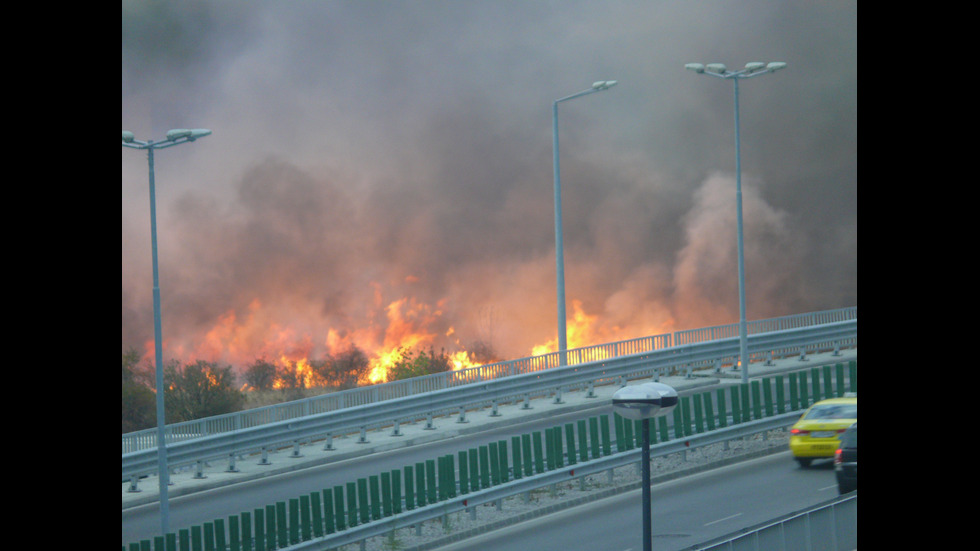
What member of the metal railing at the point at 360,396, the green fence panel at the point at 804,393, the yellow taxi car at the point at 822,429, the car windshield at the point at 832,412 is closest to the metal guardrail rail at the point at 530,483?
the green fence panel at the point at 804,393

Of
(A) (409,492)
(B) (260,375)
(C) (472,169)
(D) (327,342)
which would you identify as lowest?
(B) (260,375)

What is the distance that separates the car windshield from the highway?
1014mm

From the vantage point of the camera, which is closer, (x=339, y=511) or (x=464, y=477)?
(x=339, y=511)

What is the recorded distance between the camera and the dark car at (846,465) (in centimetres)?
1547

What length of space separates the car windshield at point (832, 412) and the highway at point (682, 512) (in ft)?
3.33

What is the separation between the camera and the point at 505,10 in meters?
45.5

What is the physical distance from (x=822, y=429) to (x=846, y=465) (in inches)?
69.7

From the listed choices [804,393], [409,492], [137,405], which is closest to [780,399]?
[804,393]

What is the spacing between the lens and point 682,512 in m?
15.8

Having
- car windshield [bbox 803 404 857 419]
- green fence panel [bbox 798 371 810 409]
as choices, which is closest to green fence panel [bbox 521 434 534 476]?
car windshield [bbox 803 404 857 419]

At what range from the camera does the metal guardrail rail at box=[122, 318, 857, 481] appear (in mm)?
19844

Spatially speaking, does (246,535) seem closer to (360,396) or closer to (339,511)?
(339,511)
